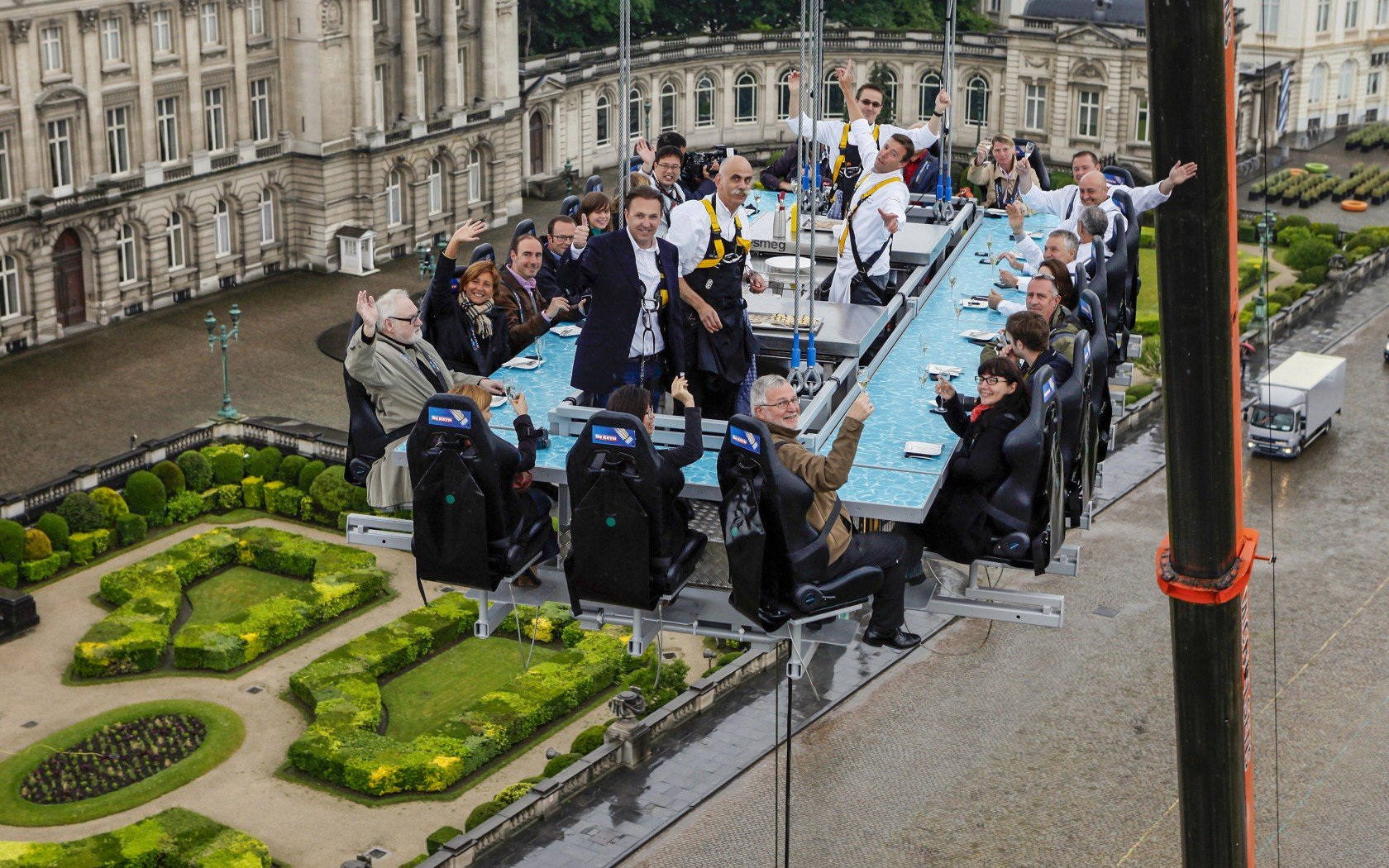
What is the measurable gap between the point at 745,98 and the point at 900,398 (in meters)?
83.3

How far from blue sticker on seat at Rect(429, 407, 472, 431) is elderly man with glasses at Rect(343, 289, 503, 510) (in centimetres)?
259

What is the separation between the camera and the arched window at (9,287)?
241ft

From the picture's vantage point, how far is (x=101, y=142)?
76.1 m

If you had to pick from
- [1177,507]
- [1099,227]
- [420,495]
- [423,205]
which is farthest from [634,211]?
[423,205]

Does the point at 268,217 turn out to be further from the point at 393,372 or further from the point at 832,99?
the point at 393,372

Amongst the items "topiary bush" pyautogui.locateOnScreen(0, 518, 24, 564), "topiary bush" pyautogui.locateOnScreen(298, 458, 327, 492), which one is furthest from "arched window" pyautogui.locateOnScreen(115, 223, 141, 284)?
"topiary bush" pyautogui.locateOnScreen(0, 518, 24, 564)

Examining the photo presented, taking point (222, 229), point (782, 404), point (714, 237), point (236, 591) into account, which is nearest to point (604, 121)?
point (222, 229)

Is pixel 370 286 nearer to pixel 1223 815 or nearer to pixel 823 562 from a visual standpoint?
pixel 823 562

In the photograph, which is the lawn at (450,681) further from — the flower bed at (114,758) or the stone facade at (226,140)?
the stone facade at (226,140)

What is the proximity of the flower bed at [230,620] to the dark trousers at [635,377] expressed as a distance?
2534 cm

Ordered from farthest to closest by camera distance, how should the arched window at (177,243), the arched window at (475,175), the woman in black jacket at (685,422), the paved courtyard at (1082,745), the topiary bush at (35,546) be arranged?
1. the arched window at (475,175)
2. the arched window at (177,243)
3. the topiary bush at (35,546)
4. the paved courtyard at (1082,745)
5. the woman in black jacket at (685,422)

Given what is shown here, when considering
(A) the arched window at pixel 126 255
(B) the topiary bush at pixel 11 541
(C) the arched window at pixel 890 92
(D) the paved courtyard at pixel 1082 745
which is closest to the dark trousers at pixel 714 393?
(D) the paved courtyard at pixel 1082 745

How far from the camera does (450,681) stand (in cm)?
5091

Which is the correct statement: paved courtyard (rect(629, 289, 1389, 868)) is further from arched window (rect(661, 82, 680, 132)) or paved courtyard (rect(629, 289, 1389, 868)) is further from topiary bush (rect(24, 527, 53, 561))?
arched window (rect(661, 82, 680, 132))
